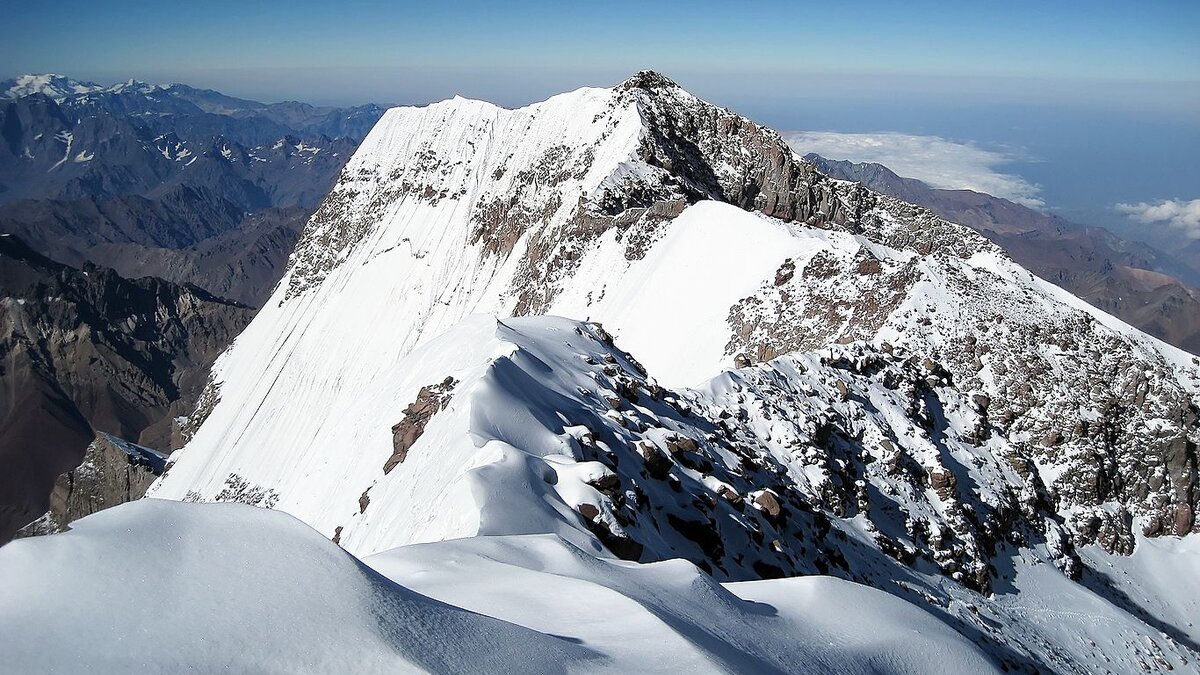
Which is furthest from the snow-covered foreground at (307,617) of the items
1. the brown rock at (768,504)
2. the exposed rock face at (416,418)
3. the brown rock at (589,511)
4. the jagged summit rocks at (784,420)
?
the exposed rock face at (416,418)

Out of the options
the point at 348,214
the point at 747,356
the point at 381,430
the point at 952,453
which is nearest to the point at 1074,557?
the point at 952,453

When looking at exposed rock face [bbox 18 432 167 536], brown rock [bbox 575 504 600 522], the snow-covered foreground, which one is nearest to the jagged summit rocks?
brown rock [bbox 575 504 600 522]

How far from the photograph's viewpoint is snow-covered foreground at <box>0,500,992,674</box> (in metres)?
4.54

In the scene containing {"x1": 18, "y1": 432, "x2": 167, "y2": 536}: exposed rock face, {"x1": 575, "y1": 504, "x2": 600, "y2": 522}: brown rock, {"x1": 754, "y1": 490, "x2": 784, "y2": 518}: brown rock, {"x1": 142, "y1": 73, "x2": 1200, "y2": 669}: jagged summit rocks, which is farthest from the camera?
{"x1": 18, "y1": 432, "x2": 167, "y2": 536}: exposed rock face

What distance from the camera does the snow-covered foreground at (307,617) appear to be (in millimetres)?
4535

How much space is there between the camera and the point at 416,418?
2269 cm

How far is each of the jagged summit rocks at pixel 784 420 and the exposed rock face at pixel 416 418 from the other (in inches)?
6.5

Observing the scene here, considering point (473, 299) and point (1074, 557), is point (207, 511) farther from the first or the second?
point (473, 299)

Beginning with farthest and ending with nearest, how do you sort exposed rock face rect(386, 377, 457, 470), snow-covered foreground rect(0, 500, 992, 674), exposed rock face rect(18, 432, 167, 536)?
1. exposed rock face rect(18, 432, 167, 536)
2. exposed rock face rect(386, 377, 457, 470)
3. snow-covered foreground rect(0, 500, 992, 674)

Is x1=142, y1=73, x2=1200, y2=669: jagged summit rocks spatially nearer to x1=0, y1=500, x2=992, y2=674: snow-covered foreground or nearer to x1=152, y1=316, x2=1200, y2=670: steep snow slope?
x1=152, y1=316, x2=1200, y2=670: steep snow slope

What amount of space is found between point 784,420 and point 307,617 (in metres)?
24.4

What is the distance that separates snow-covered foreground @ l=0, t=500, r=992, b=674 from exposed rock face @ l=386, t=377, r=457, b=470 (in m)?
13.3

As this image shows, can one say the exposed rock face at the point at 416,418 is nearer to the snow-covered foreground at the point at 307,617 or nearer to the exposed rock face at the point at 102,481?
the snow-covered foreground at the point at 307,617

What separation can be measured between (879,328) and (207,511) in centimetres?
3552
